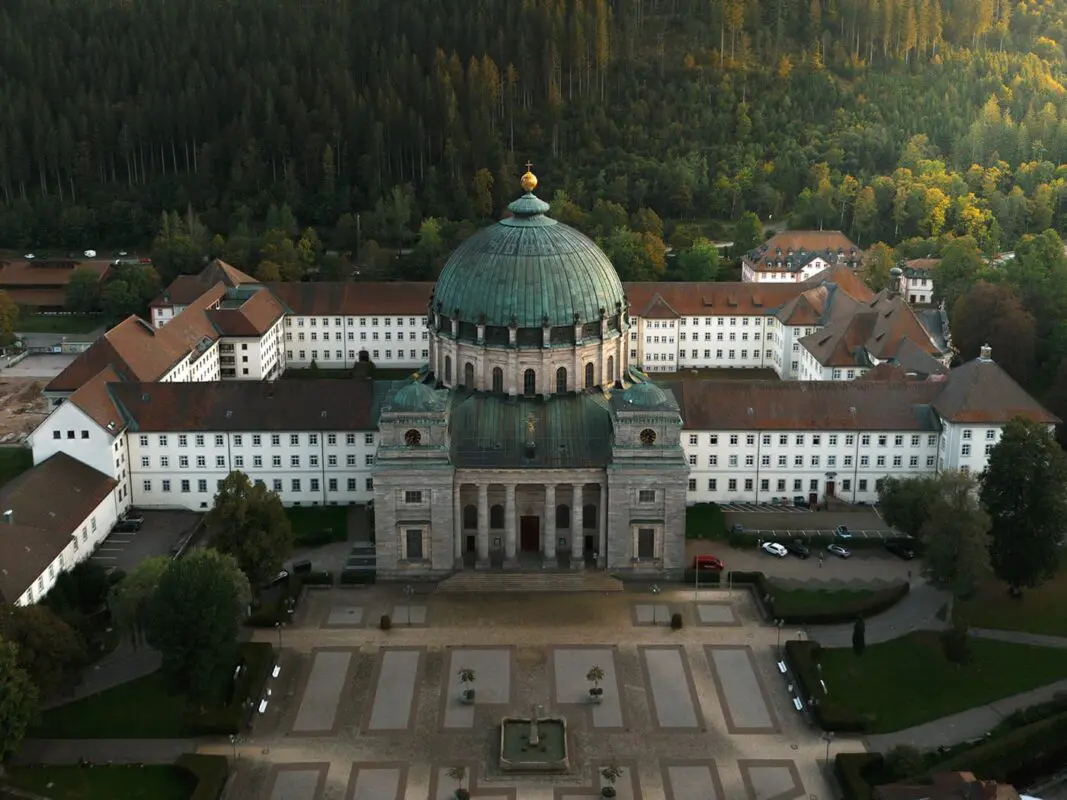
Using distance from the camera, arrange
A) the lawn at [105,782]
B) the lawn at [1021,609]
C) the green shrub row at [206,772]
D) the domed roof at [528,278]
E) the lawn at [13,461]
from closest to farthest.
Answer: the green shrub row at [206,772]
the lawn at [105,782]
the lawn at [1021,609]
the domed roof at [528,278]
the lawn at [13,461]

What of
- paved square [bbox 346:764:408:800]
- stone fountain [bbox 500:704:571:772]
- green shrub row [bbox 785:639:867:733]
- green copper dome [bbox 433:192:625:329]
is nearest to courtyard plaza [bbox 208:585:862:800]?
paved square [bbox 346:764:408:800]

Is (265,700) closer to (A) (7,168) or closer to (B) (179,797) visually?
(B) (179,797)

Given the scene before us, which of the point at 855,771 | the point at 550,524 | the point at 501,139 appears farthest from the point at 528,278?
the point at 501,139

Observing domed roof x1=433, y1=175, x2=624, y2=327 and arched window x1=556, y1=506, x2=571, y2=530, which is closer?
arched window x1=556, y1=506, x2=571, y2=530

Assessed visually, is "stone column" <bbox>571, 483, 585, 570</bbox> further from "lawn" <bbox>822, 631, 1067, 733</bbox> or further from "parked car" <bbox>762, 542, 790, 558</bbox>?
"lawn" <bbox>822, 631, 1067, 733</bbox>

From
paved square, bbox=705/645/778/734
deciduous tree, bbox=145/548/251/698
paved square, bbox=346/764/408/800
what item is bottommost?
paved square, bbox=705/645/778/734

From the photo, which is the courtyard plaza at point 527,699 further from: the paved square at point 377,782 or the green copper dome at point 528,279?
the green copper dome at point 528,279

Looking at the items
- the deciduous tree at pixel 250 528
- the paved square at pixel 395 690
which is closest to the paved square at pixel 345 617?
the paved square at pixel 395 690
